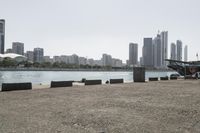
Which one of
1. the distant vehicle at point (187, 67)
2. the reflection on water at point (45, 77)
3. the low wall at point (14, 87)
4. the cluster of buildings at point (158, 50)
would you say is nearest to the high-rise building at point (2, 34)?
the reflection on water at point (45, 77)

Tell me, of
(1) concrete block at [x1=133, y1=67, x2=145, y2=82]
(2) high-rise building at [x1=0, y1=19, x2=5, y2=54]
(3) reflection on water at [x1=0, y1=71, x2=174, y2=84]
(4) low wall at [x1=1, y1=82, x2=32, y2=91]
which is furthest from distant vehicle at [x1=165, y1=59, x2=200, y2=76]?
(2) high-rise building at [x1=0, y1=19, x2=5, y2=54]

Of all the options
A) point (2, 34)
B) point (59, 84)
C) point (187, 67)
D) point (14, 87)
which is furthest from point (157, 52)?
point (14, 87)

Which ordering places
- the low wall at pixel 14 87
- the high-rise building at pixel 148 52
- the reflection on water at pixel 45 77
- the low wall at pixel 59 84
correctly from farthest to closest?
1. the high-rise building at pixel 148 52
2. the reflection on water at pixel 45 77
3. the low wall at pixel 59 84
4. the low wall at pixel 14 87

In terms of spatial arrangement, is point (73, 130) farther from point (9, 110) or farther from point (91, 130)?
point (9, 110)

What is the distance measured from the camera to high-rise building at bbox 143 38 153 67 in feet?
560

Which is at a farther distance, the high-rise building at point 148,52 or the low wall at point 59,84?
the high-rise building at point 148,52

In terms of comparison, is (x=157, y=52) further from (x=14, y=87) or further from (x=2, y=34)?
(x=14, y=87)

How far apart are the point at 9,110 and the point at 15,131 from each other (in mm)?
3536

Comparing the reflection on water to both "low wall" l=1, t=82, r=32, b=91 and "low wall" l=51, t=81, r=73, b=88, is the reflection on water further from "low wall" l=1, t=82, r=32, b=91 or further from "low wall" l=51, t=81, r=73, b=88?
"low wall" l=1, t=82, r=32, b=91

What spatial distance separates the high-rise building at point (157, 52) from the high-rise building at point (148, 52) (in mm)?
2526

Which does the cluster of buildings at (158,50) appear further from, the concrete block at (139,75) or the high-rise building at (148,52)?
the concrete block at (139,75)

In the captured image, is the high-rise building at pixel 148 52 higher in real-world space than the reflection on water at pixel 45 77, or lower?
higher

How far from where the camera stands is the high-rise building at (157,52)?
6438 inches

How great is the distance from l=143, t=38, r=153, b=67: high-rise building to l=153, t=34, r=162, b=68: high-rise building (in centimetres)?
253
